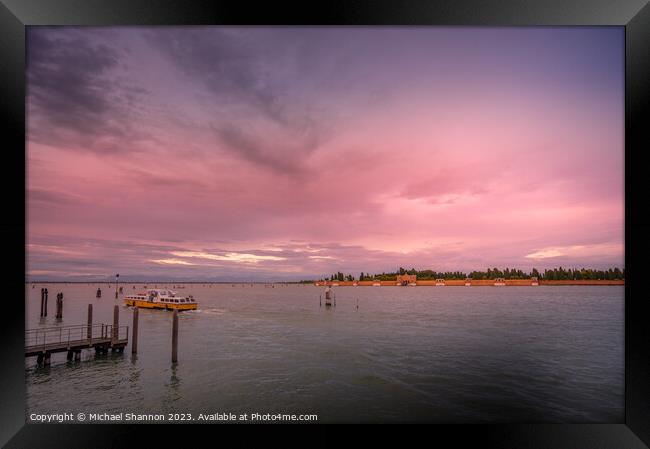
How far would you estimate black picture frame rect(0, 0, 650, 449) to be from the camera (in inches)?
181

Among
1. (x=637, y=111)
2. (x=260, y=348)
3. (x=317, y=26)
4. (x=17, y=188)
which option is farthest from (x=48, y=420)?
(x=260, y=348)

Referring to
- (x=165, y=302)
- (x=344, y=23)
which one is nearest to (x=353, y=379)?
(x=344, y=23)

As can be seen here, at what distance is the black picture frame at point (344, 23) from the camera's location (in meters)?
4.59

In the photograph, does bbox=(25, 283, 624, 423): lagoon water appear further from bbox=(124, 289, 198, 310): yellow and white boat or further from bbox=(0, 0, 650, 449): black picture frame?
bbox=(124, 289, 198, 310): yellow and white boat

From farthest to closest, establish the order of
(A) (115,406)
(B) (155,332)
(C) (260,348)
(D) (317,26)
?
1. (B) (155,332)
2. (C) (260,348)
3. (A) (115,406)
4. (D) (317,26)

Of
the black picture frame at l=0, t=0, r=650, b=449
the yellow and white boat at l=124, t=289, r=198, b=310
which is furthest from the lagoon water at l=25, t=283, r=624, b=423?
the yellow and white boat at l=124, t=289, r=198, b=310

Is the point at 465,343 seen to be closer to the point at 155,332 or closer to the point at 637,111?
the point at 637,111

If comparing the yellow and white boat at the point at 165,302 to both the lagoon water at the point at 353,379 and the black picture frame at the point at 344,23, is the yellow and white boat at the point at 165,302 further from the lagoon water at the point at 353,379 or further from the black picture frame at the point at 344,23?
the black picture frame at the point at 344,23

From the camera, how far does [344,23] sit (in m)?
4.83

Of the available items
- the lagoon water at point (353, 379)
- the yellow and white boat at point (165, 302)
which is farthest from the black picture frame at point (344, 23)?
the yellow and white boat at point (165, 302)

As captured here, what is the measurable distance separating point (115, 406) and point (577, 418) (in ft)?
40.1

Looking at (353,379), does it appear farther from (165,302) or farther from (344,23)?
(165,302)

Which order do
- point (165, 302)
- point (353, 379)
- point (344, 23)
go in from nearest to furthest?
point (344, 23) → point (353, 379) → point (165, 302)

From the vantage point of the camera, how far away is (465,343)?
57.7 feet
